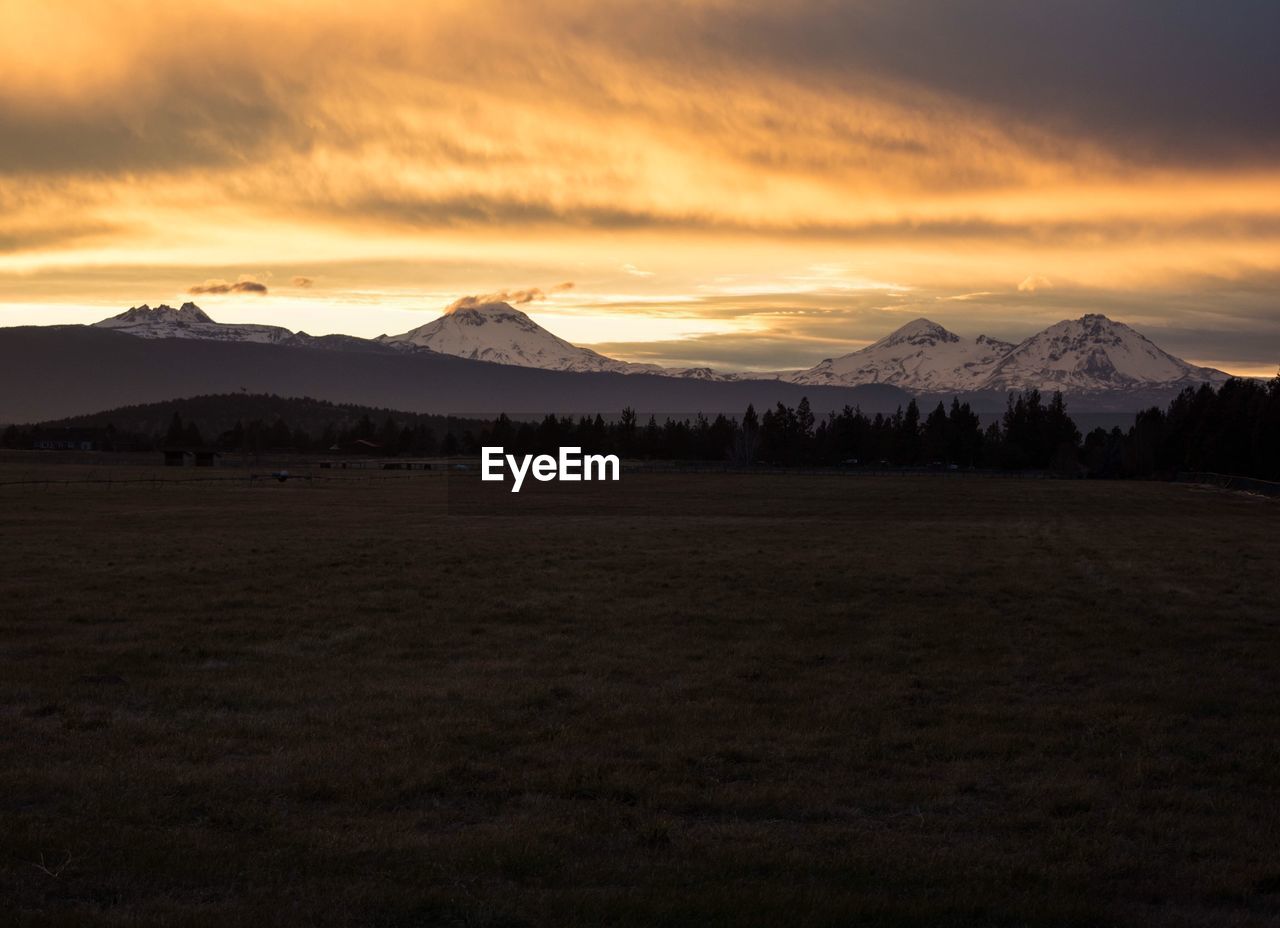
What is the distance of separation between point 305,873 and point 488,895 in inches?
58.8

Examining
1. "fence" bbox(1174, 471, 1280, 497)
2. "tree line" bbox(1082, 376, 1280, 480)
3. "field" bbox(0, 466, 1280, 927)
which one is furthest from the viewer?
"tree line" bbox(1082, 376, 1280, 480)

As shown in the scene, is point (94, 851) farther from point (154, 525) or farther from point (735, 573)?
point (154, 525)

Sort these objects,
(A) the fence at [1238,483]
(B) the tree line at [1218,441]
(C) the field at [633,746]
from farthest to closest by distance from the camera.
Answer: (B) the tree line at [1218,441] < (A) the fence at [1238,483] < (C) the field at [633,746]

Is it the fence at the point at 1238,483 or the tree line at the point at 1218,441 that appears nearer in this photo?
the fence at the point at 1238,483

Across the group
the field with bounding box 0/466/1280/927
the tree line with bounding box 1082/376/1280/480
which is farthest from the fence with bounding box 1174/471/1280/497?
the field with bounding box 0/466/1280/927

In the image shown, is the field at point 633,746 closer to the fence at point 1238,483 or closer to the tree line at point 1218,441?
the fence at point 1238,483

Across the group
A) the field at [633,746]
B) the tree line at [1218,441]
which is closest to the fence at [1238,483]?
the tree line at [1218,441]

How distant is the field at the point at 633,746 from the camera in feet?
28.0

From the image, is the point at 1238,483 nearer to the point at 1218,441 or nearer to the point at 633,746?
the point at 1218,441

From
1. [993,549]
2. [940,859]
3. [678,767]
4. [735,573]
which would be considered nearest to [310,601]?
[735,573]

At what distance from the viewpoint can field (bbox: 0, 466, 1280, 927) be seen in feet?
28.0

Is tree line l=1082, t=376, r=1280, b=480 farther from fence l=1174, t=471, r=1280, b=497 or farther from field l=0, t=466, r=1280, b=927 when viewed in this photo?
field l=0, t=466, r=1280, b=927

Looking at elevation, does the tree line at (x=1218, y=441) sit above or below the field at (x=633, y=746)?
above

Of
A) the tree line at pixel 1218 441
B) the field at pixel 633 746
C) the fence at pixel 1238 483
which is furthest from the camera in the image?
the tree line at pixel 1218 441
